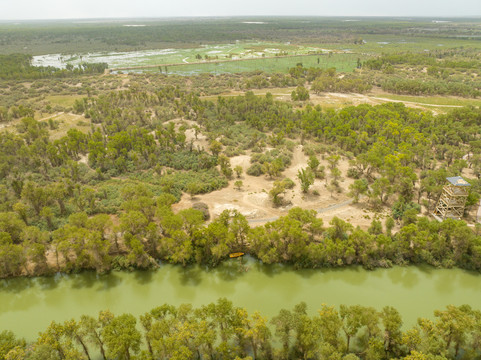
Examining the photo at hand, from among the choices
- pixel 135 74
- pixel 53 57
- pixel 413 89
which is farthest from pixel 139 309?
pixel 53 57

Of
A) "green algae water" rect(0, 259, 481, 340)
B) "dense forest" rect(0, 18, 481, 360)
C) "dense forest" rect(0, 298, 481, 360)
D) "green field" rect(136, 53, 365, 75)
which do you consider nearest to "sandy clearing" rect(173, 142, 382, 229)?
"dense forest" rect(0, 18, 481, 360)

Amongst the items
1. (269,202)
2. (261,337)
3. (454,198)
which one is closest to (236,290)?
(261,337)

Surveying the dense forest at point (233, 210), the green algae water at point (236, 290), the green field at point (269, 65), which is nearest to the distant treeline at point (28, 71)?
the green field at point (269, 65)

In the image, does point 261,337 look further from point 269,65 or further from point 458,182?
point 269,65

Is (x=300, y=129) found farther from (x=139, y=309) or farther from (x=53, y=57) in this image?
(x=53, y=57)

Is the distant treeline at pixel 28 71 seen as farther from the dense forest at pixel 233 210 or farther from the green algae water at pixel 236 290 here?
the green algae water at pixel 236 290

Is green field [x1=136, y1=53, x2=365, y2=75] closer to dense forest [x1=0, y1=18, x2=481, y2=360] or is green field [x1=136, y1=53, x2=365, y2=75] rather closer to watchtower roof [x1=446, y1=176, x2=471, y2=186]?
dense forest [x1=0, y1=18, x2=481, y2=360]

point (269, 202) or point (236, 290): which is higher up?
point (269, 202)
